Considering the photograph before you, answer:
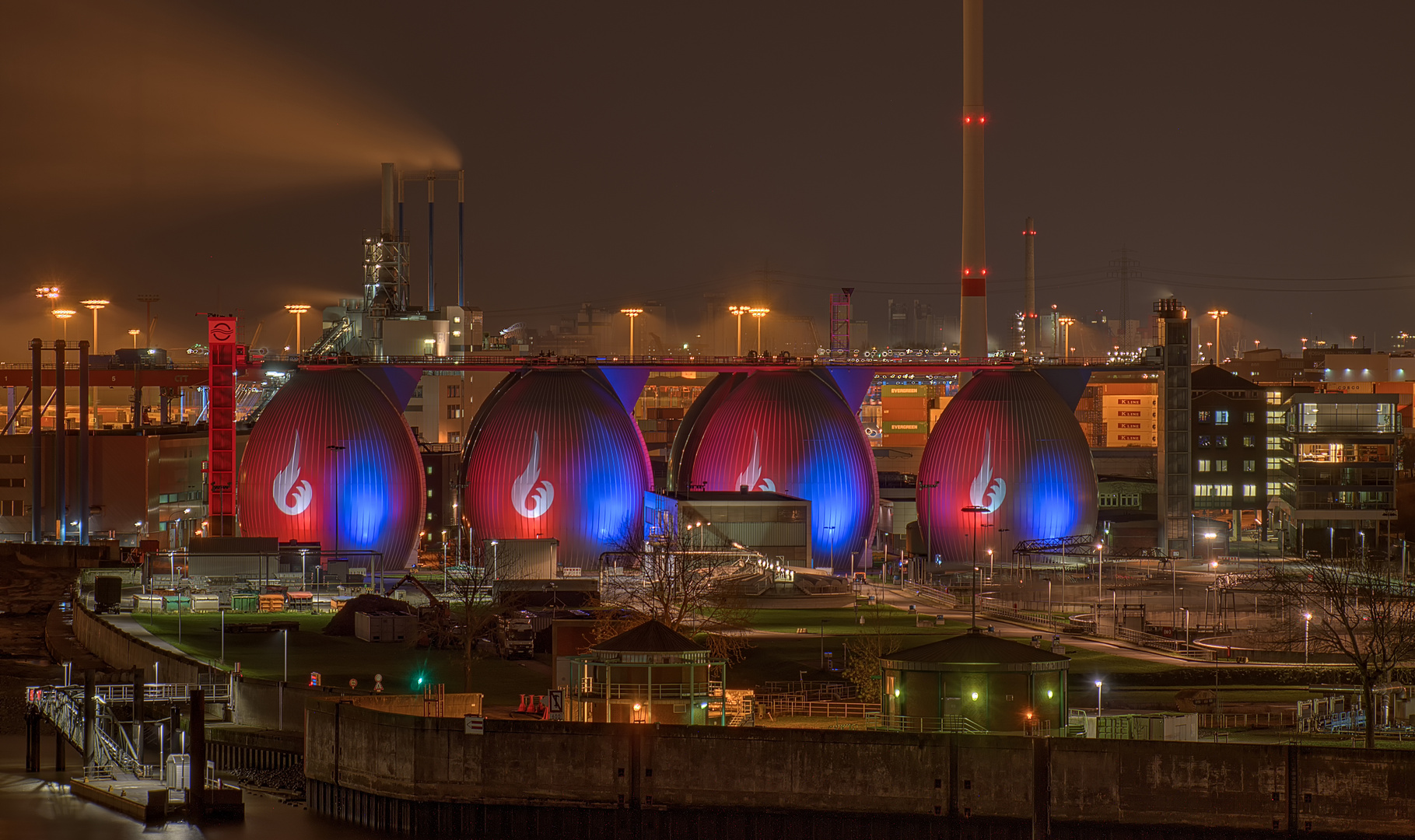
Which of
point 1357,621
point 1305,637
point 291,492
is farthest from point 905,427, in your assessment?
point 1357,621

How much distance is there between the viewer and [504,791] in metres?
35.6

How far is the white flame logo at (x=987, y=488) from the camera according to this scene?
7594cm

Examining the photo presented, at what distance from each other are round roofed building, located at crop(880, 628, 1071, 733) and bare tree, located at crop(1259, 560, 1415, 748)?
20.2ft

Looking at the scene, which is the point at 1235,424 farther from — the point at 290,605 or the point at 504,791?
the point at 504,791

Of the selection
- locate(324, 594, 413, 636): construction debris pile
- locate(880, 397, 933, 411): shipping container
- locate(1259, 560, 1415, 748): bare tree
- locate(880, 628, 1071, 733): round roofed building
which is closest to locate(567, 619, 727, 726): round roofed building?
locate(880, 628, 1071, 733): round roofed building

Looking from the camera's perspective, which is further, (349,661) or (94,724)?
(349,661)

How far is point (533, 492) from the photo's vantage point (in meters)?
73.1

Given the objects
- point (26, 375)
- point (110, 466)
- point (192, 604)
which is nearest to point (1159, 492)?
point (192, 604)

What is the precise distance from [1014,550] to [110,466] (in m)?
43.4

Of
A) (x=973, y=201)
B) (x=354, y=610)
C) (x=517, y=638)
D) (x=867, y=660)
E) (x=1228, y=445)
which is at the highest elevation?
(x=973, y=201)

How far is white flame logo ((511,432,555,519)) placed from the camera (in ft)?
240

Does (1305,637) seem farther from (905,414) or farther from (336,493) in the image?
(905,414)

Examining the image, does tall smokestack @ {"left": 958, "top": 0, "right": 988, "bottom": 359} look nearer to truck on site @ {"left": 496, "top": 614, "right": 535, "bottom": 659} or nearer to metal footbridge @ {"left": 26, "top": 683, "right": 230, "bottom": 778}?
truck on site @ {"left": 496, "top": 614, "right": 535, "bottom": 659}

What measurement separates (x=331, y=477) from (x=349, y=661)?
25379mm
